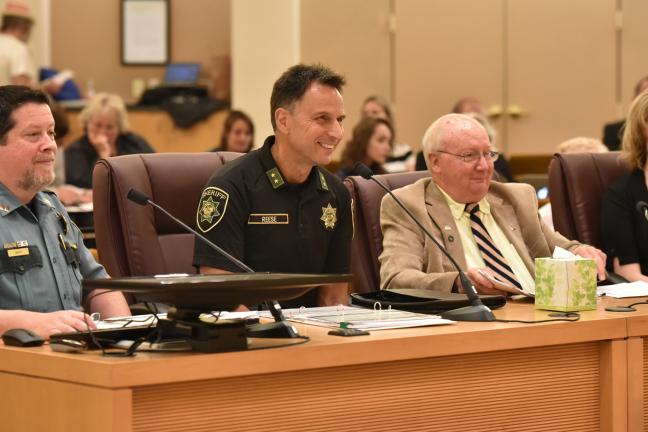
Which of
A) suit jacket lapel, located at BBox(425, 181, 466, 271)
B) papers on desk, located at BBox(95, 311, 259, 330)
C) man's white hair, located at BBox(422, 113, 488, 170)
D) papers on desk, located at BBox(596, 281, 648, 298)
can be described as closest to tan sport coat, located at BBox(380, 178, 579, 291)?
suit jacket lapel, located at BBox(425, 181, 466, 271)

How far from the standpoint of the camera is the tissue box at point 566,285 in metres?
2.70

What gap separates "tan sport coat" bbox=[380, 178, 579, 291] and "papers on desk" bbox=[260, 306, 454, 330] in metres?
0.52

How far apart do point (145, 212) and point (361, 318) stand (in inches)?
43.8

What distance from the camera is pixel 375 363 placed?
218cm

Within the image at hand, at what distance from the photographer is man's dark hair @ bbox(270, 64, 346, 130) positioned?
316 centimetres

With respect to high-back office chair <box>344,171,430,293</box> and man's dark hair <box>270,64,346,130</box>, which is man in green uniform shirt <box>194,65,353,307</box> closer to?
man's dark hair <box>270,64,346,130</box>

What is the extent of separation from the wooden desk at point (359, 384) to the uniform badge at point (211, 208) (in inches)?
32.0

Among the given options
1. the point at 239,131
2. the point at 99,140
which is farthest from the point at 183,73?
the point at 99,140

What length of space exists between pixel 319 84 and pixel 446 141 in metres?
0.47

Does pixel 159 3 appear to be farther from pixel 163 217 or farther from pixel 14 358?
pixel 14 358

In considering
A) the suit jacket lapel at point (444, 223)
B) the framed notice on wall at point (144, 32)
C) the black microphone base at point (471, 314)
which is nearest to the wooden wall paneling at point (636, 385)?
the black microphone base at point (471, 314)

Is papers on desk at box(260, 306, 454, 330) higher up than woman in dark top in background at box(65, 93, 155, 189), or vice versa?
woman in dark top in background at box(65, 93, 155, 189)

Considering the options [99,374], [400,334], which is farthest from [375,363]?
[99,374]

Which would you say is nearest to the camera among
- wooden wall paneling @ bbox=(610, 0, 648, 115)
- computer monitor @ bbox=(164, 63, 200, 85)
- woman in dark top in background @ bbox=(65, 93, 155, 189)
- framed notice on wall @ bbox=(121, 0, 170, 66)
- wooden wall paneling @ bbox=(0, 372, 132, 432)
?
wooden wall paneling @ bbox=(0, 372, 132, 432)
